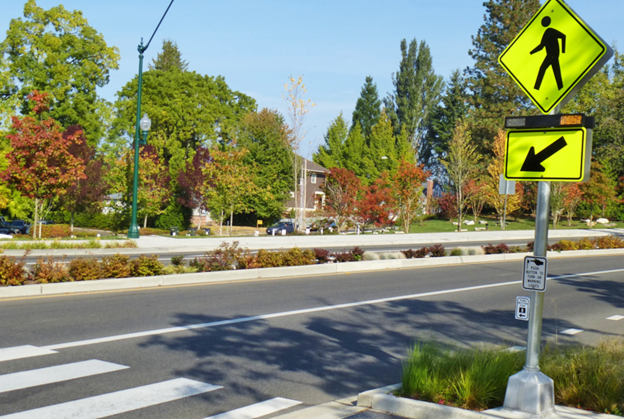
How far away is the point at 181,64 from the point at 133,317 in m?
82.0

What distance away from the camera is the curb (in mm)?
11422

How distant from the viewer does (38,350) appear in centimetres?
741

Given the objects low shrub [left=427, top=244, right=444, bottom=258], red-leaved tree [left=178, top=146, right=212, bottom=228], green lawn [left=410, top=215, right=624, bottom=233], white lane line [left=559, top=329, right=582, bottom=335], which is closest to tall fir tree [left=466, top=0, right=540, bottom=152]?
green lawn [left=410, top=215, right=624, bottom=233]

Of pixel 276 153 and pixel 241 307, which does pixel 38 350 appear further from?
pixel 276 153

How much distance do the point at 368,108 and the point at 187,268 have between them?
7643cm

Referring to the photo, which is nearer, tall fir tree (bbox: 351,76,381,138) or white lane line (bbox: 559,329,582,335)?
white lane line (bbox: 559,329,582,335)

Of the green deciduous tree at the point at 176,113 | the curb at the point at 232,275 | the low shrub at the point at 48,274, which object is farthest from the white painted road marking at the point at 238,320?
the green deciduous tree at the point at 176,113

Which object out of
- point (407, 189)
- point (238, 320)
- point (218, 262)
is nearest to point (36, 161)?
point (218, 262)

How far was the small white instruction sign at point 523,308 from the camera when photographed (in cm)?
495

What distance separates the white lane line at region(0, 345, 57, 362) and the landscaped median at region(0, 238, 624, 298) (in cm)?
391

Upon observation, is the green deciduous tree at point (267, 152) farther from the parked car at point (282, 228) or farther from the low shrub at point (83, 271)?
the low shrub at point (83, 271)

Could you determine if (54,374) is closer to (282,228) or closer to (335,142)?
(282,228)

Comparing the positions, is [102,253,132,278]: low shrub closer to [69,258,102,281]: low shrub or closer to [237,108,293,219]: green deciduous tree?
[69,258,102,281]: low shrub

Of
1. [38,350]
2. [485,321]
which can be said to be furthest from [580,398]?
[38,350]
